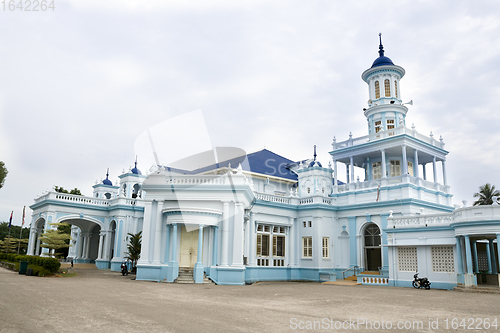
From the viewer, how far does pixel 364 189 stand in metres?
27.3

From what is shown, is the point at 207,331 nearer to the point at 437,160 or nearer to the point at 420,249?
the point at 420,249

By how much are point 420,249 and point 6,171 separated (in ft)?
110

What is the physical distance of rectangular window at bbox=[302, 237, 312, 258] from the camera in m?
27.0

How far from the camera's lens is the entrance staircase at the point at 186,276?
20.1 m

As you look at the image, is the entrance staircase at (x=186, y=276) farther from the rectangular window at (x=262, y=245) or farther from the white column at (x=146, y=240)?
the rectangular window at (x=262, y=245)

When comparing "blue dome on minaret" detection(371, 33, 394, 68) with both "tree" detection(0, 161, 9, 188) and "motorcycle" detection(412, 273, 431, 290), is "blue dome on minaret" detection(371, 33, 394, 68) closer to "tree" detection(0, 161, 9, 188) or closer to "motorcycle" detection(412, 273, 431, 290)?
"motorcycle" detection(412, 273, 431, 290)

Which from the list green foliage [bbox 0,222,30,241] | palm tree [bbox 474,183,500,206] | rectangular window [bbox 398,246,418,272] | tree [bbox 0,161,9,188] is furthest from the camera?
green foliage [bbox 0,222,30,241]

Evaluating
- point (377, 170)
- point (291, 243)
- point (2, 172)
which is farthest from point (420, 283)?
point (2, 172)

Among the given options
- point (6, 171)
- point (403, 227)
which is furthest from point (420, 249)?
point (6, 171)

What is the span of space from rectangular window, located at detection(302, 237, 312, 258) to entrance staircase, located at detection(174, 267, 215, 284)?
870cm

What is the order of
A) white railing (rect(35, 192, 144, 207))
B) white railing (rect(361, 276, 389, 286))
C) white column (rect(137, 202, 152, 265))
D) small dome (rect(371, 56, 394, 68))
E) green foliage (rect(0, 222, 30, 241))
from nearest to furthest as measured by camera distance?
white column (rect(137, 202, 152, 265)), white railing (rect(361, 276, 389, 286)), small dome (rect(371, 56, 394, 68)), white railing (rect(35, 192, 144, 207)), green foliage (rect(0, 222, 30, 241))

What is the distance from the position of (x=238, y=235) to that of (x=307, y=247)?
306 inches

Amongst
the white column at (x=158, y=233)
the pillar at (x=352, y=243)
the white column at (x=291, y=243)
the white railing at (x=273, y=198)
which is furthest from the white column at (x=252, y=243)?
the pillar at (x=352, y=243)

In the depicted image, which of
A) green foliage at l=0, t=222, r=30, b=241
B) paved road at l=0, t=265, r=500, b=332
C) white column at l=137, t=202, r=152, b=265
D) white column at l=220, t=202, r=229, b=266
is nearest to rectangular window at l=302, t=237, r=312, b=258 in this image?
white column at l=220, t=202, r=229, b=266
